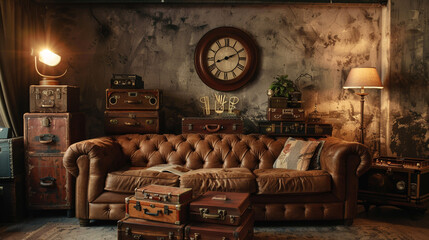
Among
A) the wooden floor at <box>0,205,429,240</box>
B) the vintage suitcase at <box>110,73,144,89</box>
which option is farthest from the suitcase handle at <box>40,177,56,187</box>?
the vintage suitcase at <box>110,73,144,89</box>

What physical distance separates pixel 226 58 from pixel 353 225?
258 centimetres

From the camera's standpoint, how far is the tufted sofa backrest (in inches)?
150

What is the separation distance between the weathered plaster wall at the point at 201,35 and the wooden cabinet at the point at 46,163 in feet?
3.38

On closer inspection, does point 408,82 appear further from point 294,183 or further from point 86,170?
point 86,170

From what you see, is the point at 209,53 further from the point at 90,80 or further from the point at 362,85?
the point at 362,85

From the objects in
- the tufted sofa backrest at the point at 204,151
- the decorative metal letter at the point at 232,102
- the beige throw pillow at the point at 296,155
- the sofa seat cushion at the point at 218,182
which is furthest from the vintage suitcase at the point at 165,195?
the decorative metal letter at the point at 232,102

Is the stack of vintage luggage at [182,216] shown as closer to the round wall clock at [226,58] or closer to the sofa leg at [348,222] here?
the sofa leg at [348,222]

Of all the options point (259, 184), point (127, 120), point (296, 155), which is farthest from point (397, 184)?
point (127, 120)

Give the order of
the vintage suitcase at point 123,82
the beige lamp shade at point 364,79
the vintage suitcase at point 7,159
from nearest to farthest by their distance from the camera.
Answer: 1. the vintage suitcase at point 7,159
2. the beige lamp shade at point 364,79
3. the vintage suitcase at point 123,82

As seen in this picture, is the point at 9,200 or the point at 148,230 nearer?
the point at 148,230

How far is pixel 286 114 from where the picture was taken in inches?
161

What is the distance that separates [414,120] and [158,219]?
3.61 m

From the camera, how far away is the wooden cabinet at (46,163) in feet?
11.6

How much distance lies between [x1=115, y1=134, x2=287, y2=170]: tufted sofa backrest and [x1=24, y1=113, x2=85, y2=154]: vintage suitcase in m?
0.60
